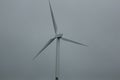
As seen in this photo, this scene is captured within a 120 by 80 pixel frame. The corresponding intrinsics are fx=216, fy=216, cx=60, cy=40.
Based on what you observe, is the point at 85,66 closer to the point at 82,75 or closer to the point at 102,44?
the point at 82,75

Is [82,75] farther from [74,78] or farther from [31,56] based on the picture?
[31,56]

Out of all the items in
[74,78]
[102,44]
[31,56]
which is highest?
[102,44]

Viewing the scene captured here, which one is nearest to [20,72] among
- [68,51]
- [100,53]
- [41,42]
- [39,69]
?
[39,69]

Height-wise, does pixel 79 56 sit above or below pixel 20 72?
above

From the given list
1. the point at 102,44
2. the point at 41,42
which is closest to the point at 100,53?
the point at 102,44

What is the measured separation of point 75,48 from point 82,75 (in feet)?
5.58

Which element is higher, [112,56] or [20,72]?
[112,56]

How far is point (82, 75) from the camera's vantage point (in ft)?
43.0

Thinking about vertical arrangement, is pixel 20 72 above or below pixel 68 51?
below

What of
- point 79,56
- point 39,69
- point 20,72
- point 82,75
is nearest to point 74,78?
point 82,75

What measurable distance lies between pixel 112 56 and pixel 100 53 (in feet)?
2.54

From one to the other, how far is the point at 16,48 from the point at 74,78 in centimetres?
399

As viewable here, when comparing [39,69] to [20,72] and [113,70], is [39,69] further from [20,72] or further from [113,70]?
[113,70]

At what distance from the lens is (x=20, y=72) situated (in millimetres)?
13242
